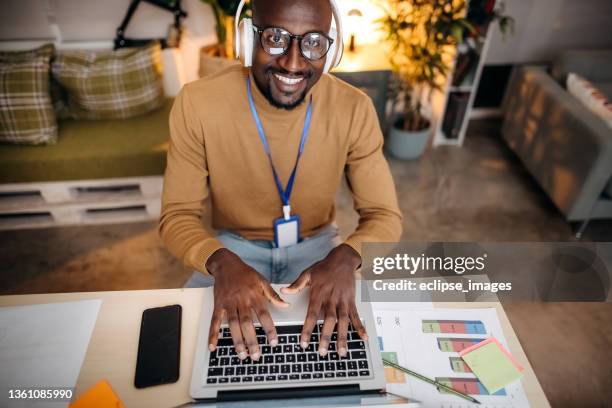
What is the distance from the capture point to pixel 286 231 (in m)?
1.33

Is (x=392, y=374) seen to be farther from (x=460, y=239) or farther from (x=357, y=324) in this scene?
(x=460, y=239)

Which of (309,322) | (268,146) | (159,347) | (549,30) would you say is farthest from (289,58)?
(549,30)

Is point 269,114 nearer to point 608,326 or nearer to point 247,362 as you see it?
point 247,362

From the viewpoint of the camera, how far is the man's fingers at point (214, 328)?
0.83 m

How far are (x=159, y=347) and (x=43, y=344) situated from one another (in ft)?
0.85

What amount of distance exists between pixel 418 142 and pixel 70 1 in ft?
7.67

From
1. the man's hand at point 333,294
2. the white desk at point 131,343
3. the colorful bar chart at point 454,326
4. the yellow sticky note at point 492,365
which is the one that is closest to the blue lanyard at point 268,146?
the man's hand at point 333,294

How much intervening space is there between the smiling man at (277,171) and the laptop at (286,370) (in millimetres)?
65

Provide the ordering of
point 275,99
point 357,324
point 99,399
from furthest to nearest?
point 275,99 < point 357,324 < point 99,399

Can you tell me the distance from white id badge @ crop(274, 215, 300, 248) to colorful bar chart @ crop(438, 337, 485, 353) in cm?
59

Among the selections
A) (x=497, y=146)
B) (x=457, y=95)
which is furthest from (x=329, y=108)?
(x=497, y=146)

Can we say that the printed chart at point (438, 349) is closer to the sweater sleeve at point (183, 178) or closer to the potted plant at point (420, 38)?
the sweater sleeve at point (183, 178)

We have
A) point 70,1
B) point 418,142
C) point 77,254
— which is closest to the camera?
point 77,254

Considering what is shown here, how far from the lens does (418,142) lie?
9.08ft
